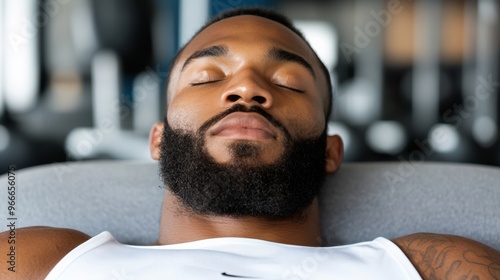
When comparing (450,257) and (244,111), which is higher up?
(244,111)

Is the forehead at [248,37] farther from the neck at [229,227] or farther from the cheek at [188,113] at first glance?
the neck at [229,227]

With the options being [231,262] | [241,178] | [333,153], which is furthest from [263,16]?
[231,262]

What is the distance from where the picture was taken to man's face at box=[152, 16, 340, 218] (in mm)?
1123

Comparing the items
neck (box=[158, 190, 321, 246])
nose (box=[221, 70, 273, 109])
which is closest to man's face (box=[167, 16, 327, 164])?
nose (box=[221, 70, 273, 109])

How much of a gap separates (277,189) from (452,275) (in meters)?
0.31

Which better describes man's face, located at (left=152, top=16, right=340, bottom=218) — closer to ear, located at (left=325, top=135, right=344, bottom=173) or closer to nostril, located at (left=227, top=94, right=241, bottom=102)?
nostril, located at (left=227, top=94, right=241, bottom=102)

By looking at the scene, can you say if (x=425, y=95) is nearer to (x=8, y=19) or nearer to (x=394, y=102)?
(x=394, y=102)

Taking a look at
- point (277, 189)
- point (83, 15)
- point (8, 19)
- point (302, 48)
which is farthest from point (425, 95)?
point (277, 189)

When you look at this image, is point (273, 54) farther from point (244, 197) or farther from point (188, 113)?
point (244, 197)

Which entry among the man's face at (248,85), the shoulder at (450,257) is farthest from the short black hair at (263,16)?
the shoulder at (450,257)

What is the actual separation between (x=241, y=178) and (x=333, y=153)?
34 cm

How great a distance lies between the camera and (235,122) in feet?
3.72

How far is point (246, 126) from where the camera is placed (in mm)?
1129

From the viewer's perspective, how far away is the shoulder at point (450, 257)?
1.02m
